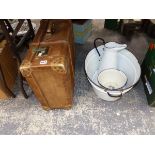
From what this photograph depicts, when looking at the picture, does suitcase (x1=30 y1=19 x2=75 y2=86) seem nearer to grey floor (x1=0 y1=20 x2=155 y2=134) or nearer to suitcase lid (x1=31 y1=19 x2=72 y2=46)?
suitcase lid (x1=31 y1=19 x2=72 y2=46)

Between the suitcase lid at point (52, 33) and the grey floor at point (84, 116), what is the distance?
1.52 ft

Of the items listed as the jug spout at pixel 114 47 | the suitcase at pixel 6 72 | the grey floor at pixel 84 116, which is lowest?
the grey floor at pixel 84 116

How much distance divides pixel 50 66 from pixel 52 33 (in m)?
0.38

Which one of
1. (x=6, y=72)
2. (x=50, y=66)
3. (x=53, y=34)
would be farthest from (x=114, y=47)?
(x=6, y=72)

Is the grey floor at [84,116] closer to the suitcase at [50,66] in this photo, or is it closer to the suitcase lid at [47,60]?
the suitcase at [50,66]

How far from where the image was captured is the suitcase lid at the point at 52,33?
1.23 metres

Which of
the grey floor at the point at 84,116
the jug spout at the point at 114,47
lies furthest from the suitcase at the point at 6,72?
the jug spout at the point at 114,47

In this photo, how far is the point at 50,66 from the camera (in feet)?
3.38

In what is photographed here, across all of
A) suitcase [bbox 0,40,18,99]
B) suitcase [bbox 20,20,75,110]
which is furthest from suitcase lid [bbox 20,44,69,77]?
suitcase [bbox 0,40,18,99]

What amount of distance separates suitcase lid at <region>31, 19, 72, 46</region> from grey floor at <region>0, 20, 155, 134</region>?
46 cm

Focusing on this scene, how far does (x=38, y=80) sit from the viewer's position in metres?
1.12
